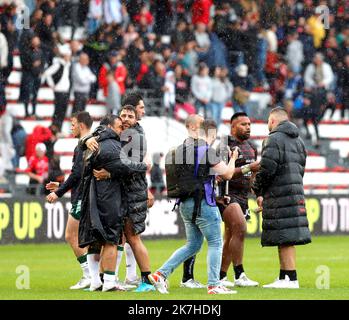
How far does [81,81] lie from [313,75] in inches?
335

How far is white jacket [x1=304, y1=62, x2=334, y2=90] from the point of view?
34562 mm

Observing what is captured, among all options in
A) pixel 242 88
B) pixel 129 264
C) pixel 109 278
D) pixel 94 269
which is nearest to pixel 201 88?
pixel 242 88

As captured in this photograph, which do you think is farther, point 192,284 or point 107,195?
point 192,284

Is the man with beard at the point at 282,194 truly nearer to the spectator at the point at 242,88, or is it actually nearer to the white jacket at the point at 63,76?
the white jacket at the point at 63,76

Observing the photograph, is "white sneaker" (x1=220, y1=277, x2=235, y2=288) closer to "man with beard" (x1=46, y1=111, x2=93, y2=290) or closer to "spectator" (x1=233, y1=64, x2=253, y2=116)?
"man with beard" (x1=46, y1=111, x2=93, y2=290)

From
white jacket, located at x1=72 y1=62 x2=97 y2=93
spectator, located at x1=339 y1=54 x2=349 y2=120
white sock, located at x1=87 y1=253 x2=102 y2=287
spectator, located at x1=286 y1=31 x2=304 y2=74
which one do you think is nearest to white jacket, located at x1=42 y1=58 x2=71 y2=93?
white jacket, located at x1=72 y1=62 x2=97 y2=93

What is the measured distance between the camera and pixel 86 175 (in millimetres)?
14820

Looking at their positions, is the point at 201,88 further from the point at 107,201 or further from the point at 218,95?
the point at 107,201

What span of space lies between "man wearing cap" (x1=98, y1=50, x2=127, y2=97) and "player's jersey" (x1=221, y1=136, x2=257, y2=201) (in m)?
13.5

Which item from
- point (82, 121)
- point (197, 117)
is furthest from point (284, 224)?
point (82, 121)

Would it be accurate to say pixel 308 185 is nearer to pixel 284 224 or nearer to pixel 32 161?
pixel 32 161

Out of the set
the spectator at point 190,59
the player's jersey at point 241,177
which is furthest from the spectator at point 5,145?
the player's jersey at point 241,177

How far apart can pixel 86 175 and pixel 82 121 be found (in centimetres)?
115

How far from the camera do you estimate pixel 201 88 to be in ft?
102
